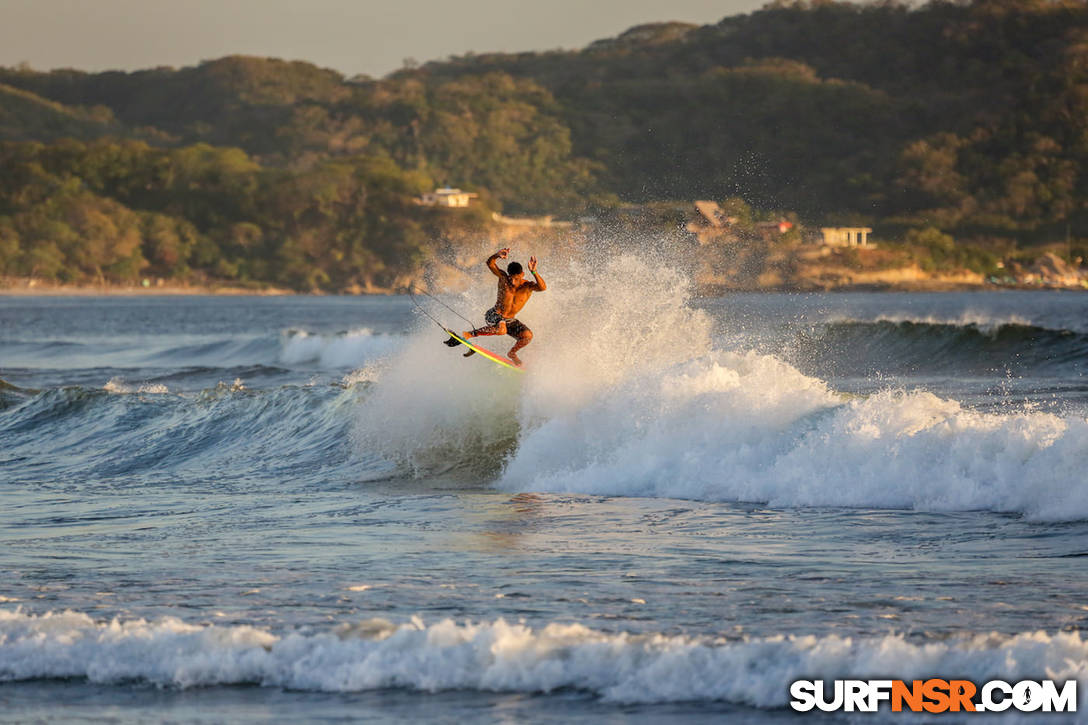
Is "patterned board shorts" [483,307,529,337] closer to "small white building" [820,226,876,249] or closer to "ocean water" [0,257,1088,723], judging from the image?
"ocean water" [0,257,1088,723]

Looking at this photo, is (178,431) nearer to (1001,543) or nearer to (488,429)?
(488,429)

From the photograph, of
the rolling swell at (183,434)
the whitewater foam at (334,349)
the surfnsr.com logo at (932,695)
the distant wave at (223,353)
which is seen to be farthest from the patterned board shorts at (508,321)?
the whitewater foam at (334,349)

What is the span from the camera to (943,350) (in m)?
40.1

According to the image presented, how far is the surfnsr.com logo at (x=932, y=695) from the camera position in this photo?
819 cm

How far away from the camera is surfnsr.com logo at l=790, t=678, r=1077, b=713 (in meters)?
8.19

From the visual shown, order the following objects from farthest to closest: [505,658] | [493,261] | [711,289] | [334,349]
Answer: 1. [711,289]
2. [334,349]
3. [493,261]
4. [505,658]

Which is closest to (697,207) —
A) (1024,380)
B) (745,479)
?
(1024,380)

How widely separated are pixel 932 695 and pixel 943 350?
32967 millimetres

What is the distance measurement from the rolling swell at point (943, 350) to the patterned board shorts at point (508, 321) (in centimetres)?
1759

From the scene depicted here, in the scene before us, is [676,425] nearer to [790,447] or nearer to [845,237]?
[790,447]

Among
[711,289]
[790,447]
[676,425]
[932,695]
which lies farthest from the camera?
[711,289]

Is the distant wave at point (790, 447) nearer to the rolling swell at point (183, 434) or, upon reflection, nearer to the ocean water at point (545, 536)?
the ocean water at point (545, 536)

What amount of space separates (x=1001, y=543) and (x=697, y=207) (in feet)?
324

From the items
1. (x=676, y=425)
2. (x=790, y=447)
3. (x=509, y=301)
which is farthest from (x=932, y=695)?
(x=509, y=301)
